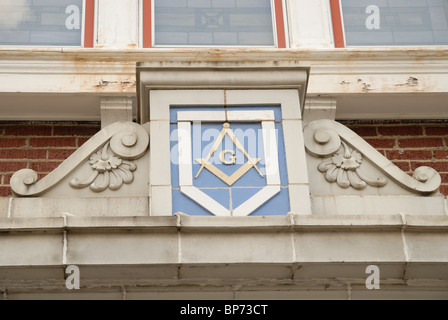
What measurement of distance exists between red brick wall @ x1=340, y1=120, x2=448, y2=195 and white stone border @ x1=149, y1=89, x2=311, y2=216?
119 centimetres

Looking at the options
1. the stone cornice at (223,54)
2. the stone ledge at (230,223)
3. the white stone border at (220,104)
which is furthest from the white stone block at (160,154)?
the stone cornice at (223,54)

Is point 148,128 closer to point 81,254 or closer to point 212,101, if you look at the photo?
point 212,101

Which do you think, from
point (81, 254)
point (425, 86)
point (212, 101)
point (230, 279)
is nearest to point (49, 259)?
point (81, 254)

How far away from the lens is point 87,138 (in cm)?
659

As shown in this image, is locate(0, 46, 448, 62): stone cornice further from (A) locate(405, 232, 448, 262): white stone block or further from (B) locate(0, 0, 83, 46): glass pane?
(A) locate(405, 232, 448, 262): white stone block

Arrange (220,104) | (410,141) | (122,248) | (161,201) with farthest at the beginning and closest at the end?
(410,141) < (220,104) < (161,201) < (122,248)

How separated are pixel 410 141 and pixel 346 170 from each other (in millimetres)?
1219

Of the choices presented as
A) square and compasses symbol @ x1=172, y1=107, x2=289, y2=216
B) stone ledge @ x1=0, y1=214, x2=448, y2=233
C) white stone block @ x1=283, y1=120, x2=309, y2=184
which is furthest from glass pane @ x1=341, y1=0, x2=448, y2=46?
stone ledge @ x1=0, y1=214, x2=448, y2=233

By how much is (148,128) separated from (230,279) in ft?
3.43

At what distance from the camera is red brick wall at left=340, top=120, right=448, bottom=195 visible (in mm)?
6559

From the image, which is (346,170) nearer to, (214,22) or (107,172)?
(107,172)

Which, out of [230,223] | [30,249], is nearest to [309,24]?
[230,223]

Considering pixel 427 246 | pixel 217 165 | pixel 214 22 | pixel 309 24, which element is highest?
pixel 214 22
